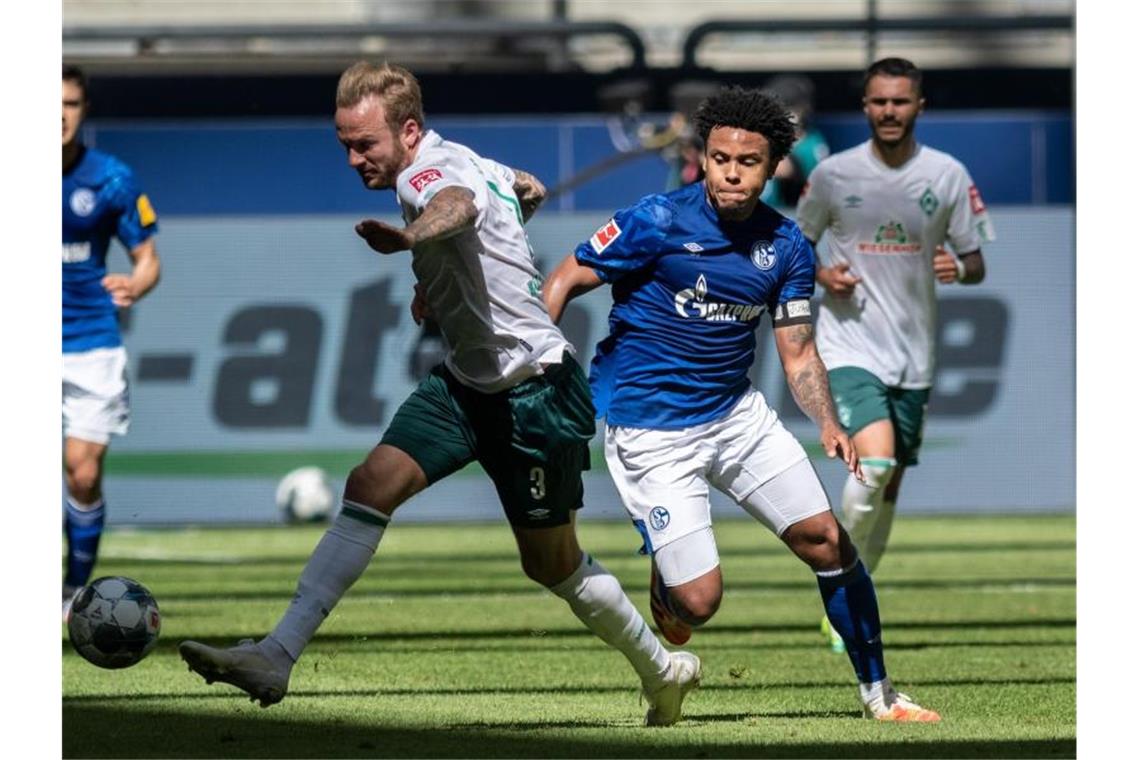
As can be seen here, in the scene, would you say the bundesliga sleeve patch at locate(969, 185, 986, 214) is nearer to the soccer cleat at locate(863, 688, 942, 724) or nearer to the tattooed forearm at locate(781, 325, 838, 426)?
the tattooed forearm at locate(781, 325, 838, 426)

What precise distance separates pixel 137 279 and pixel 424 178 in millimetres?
4618

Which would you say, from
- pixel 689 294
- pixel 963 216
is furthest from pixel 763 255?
pixel 963 216

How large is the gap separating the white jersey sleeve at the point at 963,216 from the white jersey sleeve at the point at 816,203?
0.57 m

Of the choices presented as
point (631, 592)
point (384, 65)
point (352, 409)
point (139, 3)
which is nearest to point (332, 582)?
point (384, 65)

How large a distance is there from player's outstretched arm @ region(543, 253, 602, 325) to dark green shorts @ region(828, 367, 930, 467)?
2.59m

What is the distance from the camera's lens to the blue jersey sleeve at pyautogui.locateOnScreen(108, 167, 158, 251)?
10586 mm

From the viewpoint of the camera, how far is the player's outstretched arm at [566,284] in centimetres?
696

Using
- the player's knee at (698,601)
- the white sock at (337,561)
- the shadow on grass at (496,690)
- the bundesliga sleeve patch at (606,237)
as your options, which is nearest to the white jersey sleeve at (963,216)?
the shadow on grass at (496,690)

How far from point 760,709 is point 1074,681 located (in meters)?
1.37

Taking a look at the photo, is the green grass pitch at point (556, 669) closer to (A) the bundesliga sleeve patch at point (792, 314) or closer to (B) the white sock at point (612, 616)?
(B) the white sock at point (612, 616)

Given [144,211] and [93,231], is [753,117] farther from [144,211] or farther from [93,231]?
[93,231]

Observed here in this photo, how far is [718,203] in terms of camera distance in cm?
691

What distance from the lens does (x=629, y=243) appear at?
699cm
